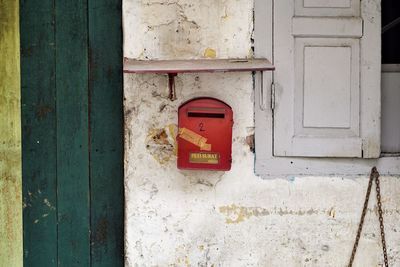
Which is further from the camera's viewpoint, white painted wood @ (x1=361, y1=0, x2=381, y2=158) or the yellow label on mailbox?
white painted wood @ (x1=361, y1=0, x2=381, y2=158)

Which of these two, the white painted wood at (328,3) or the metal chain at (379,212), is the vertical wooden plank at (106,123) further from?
the metal chain at (379,212)

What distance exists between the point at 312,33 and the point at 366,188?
72 centimetres

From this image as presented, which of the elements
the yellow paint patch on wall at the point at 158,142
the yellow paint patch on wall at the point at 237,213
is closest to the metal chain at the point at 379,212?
the yellow paint patch on wall at the point at 237,213

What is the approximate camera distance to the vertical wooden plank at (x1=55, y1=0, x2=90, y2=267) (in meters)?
2.58

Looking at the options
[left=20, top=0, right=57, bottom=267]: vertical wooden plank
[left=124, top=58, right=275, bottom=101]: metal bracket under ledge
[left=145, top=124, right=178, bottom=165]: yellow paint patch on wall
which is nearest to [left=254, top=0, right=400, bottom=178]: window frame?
[left=124, top=58, right=275, bottom=101]: metal bracket under ledge

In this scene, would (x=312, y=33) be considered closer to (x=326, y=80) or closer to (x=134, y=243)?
(x=326, y=80)

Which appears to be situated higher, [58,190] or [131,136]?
[131,136]

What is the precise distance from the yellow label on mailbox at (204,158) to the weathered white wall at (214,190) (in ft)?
0.44

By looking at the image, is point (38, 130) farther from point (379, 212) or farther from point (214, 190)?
point (379, 212)

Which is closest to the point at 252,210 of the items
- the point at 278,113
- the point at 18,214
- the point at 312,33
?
the point at 278,113

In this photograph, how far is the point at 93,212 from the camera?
2.59 metres

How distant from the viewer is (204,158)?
233 cm

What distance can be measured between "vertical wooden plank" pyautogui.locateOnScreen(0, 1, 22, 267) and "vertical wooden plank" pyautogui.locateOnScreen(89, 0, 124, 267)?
33 cm

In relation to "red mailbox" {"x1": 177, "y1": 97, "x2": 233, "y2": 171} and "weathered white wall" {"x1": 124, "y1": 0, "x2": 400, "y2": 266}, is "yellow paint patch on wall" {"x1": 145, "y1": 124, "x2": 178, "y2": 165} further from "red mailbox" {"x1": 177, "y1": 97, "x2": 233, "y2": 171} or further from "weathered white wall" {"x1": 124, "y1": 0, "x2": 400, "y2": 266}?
"red mailbox" {"x1": 177, "y1": 97, "x2": 233, "y2": 171}
